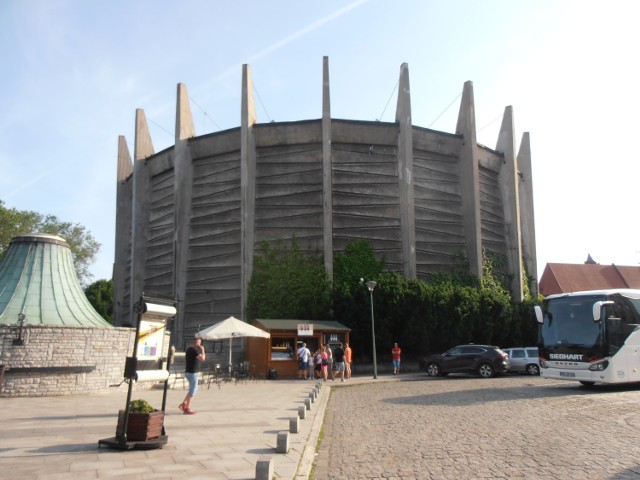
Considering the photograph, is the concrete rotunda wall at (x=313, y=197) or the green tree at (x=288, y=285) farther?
the concrete rotunda wall at (x=313, y=197)

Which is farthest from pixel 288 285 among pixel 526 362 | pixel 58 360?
pixel 58 360

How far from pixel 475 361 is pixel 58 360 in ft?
53.3

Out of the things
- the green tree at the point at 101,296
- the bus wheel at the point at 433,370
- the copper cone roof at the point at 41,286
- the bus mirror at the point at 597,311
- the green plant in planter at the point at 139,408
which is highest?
the green tree at the point at 101,296

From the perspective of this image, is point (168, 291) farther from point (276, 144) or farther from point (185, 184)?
point (276, 144)

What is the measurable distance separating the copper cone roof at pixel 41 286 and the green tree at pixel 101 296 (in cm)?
3337

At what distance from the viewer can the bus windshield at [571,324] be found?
48.9 feet

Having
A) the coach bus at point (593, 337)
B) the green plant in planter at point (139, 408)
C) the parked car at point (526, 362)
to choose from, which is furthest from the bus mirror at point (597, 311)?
the green plant in planter at point (139, 408)

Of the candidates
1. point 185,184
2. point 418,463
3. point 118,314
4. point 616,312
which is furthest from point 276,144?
point 418,463

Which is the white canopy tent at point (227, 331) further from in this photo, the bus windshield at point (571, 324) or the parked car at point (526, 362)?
the parked car at point (526, 362)

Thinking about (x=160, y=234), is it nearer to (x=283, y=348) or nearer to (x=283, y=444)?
(x=283, y=348)

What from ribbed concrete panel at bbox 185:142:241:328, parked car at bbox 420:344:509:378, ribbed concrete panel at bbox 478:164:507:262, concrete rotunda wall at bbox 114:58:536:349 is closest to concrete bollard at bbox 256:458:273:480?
parked car at bbox 420:344:509:378

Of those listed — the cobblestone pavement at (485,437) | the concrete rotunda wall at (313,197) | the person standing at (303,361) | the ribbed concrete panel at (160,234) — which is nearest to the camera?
the cobblestone pavement at (485,437)

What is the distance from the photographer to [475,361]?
23.0 m

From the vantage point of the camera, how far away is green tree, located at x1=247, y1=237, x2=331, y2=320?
92.3 ft
